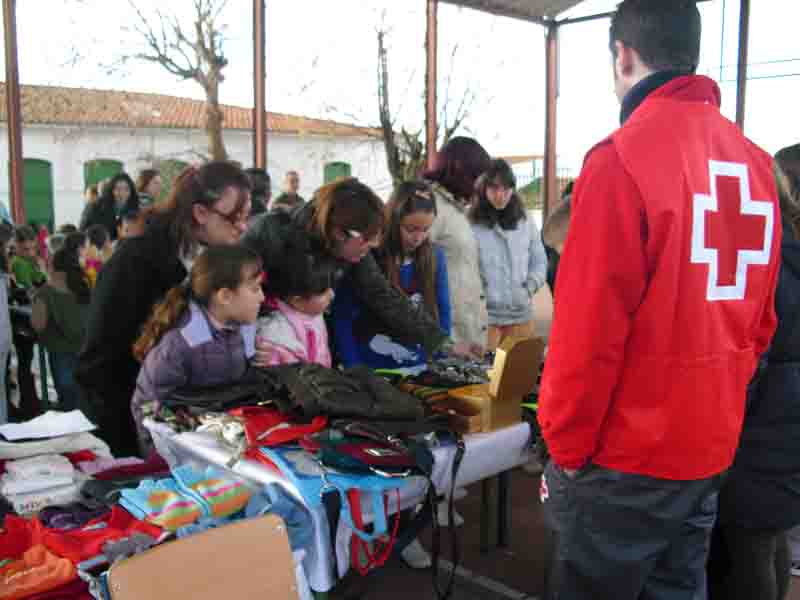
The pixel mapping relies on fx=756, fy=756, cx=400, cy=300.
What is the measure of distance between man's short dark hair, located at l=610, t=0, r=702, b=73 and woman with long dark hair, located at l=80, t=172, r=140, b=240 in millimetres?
4715

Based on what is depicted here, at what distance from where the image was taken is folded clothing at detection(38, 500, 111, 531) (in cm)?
177

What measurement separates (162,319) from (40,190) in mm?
8747

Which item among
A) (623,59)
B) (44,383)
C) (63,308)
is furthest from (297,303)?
(44,383)

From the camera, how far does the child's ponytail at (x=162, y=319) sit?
2371 millimetres

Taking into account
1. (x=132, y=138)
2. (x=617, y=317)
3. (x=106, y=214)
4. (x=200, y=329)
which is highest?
(x=132, y=138)

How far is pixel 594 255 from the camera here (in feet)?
4.58

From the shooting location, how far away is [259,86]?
6.96 m

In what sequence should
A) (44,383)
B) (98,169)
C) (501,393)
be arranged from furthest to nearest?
(98,169)
(44,383)
(501,393)

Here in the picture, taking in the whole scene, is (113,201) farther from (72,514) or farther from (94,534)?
(94,534)

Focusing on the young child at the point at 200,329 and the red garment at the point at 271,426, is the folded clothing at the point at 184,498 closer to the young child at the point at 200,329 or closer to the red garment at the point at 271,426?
the red garment at the point at 271,426

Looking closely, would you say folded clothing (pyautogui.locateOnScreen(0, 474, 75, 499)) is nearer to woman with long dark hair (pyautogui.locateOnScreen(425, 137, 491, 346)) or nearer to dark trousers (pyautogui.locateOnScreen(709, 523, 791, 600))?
dark trousers (pyautogui.locateOnScreen(709, 523, 791, 600))

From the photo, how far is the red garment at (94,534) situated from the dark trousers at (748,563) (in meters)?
1.46

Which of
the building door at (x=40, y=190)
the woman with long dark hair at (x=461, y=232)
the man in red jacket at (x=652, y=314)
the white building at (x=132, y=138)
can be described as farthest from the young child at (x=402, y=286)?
the building door at (x=40, y=190)

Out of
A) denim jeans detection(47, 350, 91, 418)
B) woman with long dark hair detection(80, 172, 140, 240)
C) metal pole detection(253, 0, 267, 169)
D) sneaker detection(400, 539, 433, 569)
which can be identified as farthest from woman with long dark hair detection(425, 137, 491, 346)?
metal pole detection(253, 0, 267, 169)
